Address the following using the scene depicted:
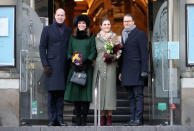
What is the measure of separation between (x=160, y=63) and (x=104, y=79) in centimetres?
163

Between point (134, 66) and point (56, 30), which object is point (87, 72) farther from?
point (56, 30)

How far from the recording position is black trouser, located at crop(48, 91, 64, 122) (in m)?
10.7

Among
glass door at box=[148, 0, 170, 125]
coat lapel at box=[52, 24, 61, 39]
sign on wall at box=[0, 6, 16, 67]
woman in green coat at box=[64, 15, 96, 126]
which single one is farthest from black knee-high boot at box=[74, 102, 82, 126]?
sign on wall at box=[0, 6, 16, 67]

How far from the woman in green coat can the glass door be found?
5.88ft

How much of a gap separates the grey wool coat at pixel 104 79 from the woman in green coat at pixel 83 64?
0.39 feet

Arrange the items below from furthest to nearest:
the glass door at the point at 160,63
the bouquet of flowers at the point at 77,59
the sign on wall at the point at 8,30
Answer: the sign on wall at the point at 8,30, the glass door at the point at 160,63, the bouquet of flowers at the point at 77,59

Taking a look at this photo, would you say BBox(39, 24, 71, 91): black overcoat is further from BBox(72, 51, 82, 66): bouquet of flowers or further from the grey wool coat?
the grey wool coat

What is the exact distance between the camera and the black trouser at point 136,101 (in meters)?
10.5

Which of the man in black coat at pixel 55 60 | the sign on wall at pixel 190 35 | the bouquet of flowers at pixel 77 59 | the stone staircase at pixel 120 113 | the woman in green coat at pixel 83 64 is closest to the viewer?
the bouquet of flowers at pixel 77 59

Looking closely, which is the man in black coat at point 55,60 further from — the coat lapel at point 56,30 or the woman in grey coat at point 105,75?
the woman in grey coat at point 105,75

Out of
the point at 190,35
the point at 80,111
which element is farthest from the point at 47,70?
the point at 190,35

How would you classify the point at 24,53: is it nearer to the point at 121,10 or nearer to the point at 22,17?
the point at 22,17

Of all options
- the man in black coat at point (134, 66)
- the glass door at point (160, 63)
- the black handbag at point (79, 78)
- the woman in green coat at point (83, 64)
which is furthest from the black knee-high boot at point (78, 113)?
the glass door at point (160, 63)

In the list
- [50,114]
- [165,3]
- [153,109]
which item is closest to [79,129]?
[50,114]
